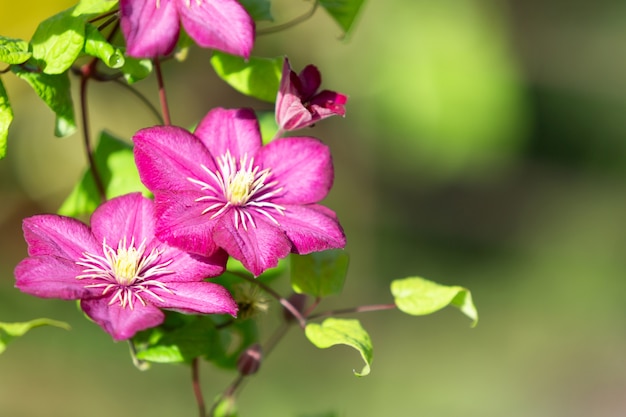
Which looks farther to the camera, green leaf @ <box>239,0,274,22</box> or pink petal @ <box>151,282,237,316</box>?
green leaf @ <box>239,0,274,22</box>

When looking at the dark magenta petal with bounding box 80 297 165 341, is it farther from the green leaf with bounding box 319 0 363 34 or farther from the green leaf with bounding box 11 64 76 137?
the green leaf with bounding box 319 0 363 34

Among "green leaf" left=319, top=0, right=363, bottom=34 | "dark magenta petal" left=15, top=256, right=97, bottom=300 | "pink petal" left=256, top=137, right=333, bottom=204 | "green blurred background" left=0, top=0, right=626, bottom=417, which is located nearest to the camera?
"dark magenta petal" left=15, top=256, right=97, bottom=300

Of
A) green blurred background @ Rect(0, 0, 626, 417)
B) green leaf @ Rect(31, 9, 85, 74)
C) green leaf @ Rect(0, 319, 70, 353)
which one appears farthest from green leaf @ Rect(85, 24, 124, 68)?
green blurred background @ Rect(0, 0, 626, 417)

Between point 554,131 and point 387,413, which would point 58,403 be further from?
point 554,131

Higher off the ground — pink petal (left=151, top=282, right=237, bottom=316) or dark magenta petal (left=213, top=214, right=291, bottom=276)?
dark magenta petal (left=213, top=214, right=291, bottom=276)

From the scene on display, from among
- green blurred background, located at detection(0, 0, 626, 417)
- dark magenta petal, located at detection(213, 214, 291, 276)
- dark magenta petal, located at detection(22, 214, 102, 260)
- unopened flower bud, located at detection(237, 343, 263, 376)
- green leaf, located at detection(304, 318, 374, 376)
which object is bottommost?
green blurred background, located at detection(0, 0, 626, 417)

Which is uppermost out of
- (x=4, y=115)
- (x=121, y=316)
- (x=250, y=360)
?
(x=4, y=115)

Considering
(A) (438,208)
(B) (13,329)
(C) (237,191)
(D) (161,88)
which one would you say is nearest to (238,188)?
(C) (237,191)

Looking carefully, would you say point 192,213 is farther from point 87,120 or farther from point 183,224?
point 87,120
